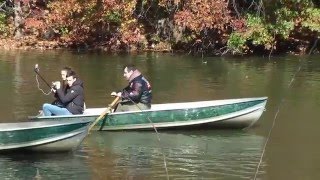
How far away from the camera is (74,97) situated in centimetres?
1212

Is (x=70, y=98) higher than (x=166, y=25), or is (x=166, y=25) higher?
(x=166, y=25)

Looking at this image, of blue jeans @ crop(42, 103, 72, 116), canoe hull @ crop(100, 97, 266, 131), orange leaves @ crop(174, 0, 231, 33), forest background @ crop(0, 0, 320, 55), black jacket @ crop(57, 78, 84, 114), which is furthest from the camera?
forest background @ crop(0, 0, 320, 55)

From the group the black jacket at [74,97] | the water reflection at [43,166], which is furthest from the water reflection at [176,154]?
the black jacket at [74,97]

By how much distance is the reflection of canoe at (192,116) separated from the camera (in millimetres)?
12602

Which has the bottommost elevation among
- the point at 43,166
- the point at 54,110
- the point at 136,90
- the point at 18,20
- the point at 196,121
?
the point at 43,166

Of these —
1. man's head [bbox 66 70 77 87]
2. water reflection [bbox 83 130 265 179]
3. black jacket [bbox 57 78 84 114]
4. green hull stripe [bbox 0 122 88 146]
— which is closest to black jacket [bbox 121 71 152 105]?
water reflection [bbox 83 130 265 179]

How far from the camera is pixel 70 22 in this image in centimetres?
3328

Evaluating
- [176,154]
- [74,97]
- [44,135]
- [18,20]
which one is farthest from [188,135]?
[18,20]

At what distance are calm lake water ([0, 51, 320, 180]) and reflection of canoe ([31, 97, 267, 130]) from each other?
0.18 metres

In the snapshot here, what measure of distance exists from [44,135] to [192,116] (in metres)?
3.45

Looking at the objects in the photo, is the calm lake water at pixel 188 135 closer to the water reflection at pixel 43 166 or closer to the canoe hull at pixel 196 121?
the water reflection at pixel 43 166

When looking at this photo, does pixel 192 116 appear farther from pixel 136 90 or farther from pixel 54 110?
pixel 54 110

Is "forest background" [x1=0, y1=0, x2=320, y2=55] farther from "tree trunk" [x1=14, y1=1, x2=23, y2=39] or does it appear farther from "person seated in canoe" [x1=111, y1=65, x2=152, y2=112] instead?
"person seated in canoe" [x1=111, y1=65, x2=152, y2=112]

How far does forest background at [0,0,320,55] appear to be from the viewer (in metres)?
29.2
